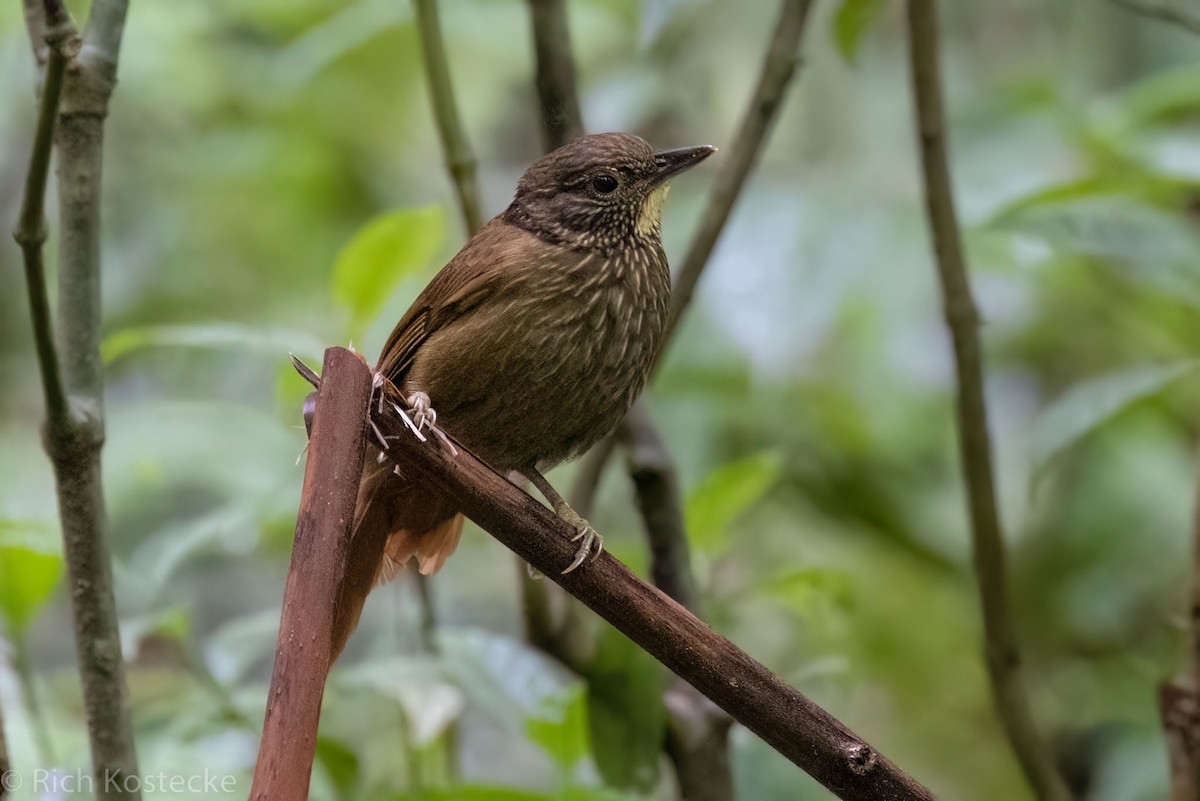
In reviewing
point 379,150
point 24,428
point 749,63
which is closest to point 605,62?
point 749,63

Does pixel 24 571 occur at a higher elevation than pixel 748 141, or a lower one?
lower

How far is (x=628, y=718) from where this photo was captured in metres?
2.14

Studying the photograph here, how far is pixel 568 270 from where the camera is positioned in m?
2.09

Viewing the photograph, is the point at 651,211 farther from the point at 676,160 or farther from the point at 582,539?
the point at 582,539

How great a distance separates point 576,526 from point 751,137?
0.85 m

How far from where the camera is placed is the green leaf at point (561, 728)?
6.96 feet

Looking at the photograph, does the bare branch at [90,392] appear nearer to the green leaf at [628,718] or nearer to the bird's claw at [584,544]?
the bird's claw at [584,544]

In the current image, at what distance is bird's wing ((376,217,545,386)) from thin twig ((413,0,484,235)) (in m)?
0.17

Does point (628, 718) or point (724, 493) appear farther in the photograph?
point (724, 493)

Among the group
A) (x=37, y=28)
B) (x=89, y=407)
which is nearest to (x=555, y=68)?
(x=37, y=28)

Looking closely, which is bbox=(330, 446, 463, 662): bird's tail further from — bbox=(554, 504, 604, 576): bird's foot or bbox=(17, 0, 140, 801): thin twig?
bbox=(17, 0, 140, 801): thin twig

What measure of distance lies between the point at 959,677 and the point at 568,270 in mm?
2015

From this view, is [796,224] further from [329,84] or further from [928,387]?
[329,84]

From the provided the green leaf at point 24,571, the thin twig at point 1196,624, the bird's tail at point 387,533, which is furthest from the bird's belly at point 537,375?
the thin twig at point 1196,624
